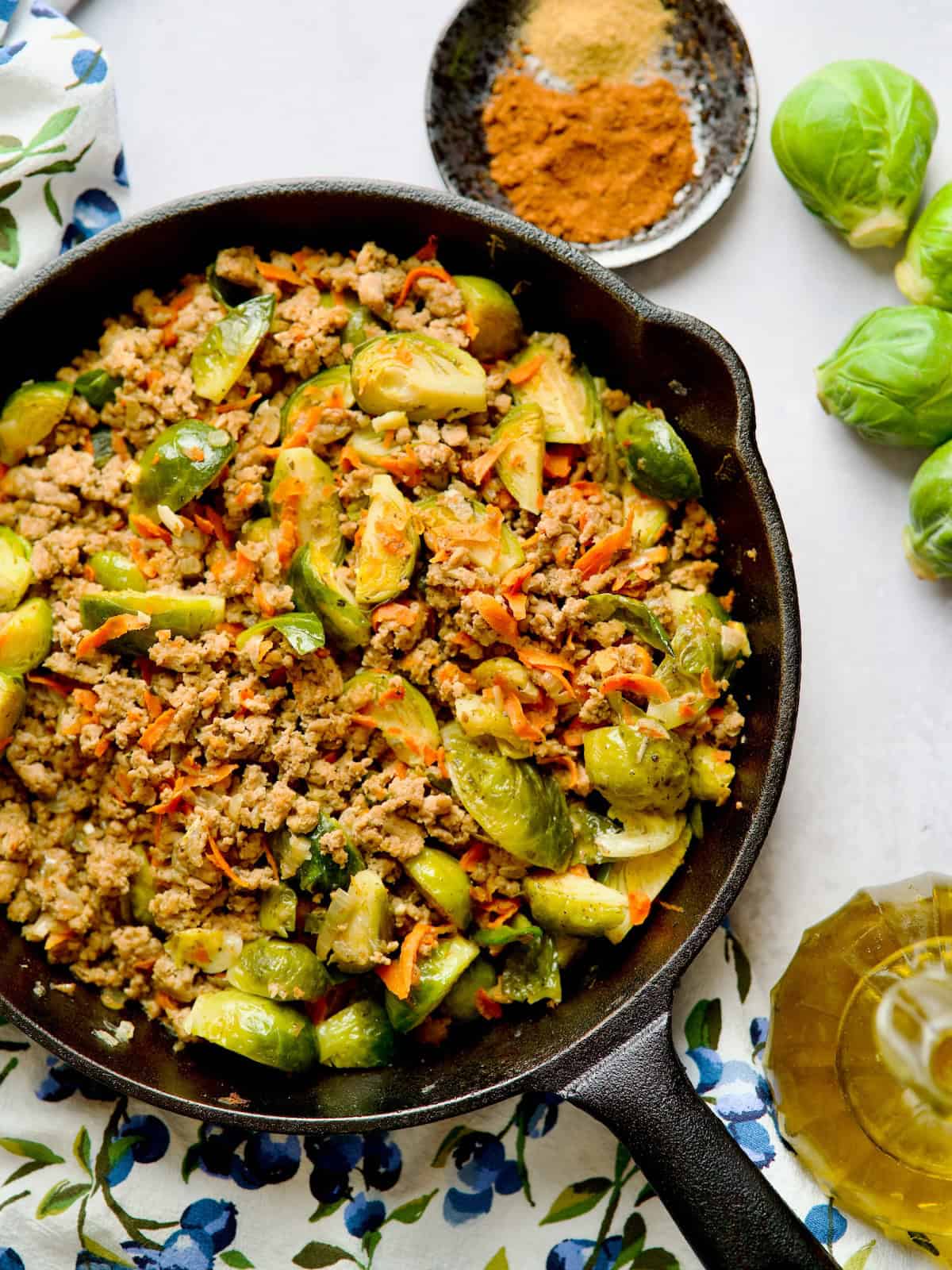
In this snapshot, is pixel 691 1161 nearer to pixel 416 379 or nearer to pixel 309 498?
pixel 309 498

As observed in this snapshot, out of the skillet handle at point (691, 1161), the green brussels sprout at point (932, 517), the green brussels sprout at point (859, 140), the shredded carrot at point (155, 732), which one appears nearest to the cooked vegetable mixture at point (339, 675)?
the shredded carrot at point (155, 732)

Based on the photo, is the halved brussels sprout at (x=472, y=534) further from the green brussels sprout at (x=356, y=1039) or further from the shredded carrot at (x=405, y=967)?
the green brussels sprout at (x=356, y=1039)

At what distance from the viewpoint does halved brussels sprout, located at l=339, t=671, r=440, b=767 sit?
97.1 inches

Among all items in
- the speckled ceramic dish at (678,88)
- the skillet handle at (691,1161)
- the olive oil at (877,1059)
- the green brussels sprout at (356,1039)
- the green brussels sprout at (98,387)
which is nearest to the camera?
the skillet handle at (691,1161)

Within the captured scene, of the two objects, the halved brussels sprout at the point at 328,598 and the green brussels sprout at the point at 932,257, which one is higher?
the green brussels sprout at the point at 932,257

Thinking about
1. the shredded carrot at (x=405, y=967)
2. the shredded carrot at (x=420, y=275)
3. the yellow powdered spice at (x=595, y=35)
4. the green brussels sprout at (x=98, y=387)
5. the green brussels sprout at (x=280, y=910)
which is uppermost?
the yellow powdered spice at (x=595, y=35)

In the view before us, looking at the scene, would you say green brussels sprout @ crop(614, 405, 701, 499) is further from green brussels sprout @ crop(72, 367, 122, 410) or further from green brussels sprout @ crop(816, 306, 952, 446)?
green brussels sprout @ crop(72, 367, 122, 410)

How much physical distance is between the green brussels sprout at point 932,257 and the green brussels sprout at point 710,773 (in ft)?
4.18

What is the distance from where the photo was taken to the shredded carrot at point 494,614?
2406mm

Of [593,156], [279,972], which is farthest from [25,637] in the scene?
[593,156]

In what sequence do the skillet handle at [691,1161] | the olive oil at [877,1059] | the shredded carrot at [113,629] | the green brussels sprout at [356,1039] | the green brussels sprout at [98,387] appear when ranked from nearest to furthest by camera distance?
the skillet handle at [691,1161] → the shredded carrot at [113,629] → the green brussels sprout at [356,1039] → the green brussels sprout at [98,387] → the olive oil at [877,1059]

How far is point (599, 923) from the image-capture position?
247 centimetres

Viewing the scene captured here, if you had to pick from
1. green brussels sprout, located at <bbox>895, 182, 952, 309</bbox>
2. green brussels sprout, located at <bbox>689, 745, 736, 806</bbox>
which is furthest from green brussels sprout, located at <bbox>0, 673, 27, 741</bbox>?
green brussels sprout, located at <bbox>895, 182, 952, 309</bbox>

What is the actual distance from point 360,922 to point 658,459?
3.89ft
